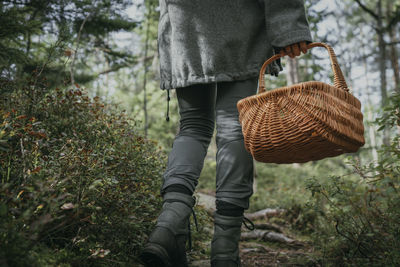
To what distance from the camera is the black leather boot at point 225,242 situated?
5.30ft

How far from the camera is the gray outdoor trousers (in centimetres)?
171

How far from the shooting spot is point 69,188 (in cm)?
175

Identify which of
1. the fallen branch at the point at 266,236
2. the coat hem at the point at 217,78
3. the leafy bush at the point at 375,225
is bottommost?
the fallen branch at the point at 266,236

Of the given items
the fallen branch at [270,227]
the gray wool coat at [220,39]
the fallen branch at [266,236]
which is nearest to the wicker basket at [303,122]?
the gray wool coat at [220,39]

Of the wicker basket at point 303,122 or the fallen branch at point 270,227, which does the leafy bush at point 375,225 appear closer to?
the wicker basket at point 303,122

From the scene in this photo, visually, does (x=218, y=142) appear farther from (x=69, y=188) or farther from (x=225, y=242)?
(x=69, y=188)

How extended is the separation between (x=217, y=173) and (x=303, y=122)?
60 cm

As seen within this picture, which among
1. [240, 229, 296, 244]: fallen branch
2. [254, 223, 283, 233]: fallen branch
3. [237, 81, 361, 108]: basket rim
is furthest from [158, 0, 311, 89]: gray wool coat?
[254, 223, 283, 233]: fallen branch

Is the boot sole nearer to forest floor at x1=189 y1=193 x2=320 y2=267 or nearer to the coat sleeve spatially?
forest floor at x1=189 y1=193 x2=320 y2=267

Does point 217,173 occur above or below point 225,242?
above

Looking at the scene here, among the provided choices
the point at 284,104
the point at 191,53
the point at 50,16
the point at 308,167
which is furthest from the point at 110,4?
the point at 308,167

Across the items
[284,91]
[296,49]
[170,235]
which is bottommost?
[170,235]

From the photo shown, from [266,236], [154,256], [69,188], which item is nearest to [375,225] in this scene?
[266,236]

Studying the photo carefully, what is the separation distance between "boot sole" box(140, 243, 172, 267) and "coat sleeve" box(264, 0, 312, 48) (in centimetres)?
Result: 117
